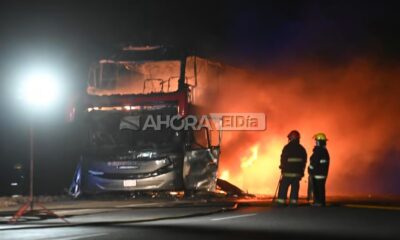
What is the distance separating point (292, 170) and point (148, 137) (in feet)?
15.3

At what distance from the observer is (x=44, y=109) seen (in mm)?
25578

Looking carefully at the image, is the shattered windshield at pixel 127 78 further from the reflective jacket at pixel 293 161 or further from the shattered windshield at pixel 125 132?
the reflective jacket at pixel 293 161

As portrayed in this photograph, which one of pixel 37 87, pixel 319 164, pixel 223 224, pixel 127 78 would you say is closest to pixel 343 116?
pixel 127 78

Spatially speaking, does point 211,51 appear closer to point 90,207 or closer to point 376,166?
point 90,207

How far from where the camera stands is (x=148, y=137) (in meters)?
18.5

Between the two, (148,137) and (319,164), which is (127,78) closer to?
(148,137)

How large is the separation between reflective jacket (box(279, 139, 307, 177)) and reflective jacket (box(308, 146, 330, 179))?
8.0 inches

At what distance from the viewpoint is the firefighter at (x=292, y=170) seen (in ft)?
49.9

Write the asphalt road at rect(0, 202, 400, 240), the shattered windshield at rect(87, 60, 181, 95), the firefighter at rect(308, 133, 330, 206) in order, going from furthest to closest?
the shattered windshield at rect(87, 60, 181, 95) < the firefighter at rect(308, 133, 330, 206) < the asphalt road at rect(0, 202, 400, 240)

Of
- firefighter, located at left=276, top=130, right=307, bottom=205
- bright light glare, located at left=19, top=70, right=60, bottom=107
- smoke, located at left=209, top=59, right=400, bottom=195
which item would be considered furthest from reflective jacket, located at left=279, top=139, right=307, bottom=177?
smoke, located at left=209, top=59, right=400, bottom=195

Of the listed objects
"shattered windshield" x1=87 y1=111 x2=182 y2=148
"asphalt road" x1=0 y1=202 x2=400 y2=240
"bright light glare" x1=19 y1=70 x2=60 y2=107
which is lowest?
"asphalt road" x1=0 y1=202 x2=400 y2=240

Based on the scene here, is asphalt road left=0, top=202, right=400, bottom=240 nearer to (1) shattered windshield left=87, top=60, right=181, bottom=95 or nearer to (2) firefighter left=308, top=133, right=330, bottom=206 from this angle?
(2) firefighter left=308, top=133, right=330, bottom=206

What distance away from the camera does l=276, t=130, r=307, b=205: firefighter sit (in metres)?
15.2

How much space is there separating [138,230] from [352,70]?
679 inches
